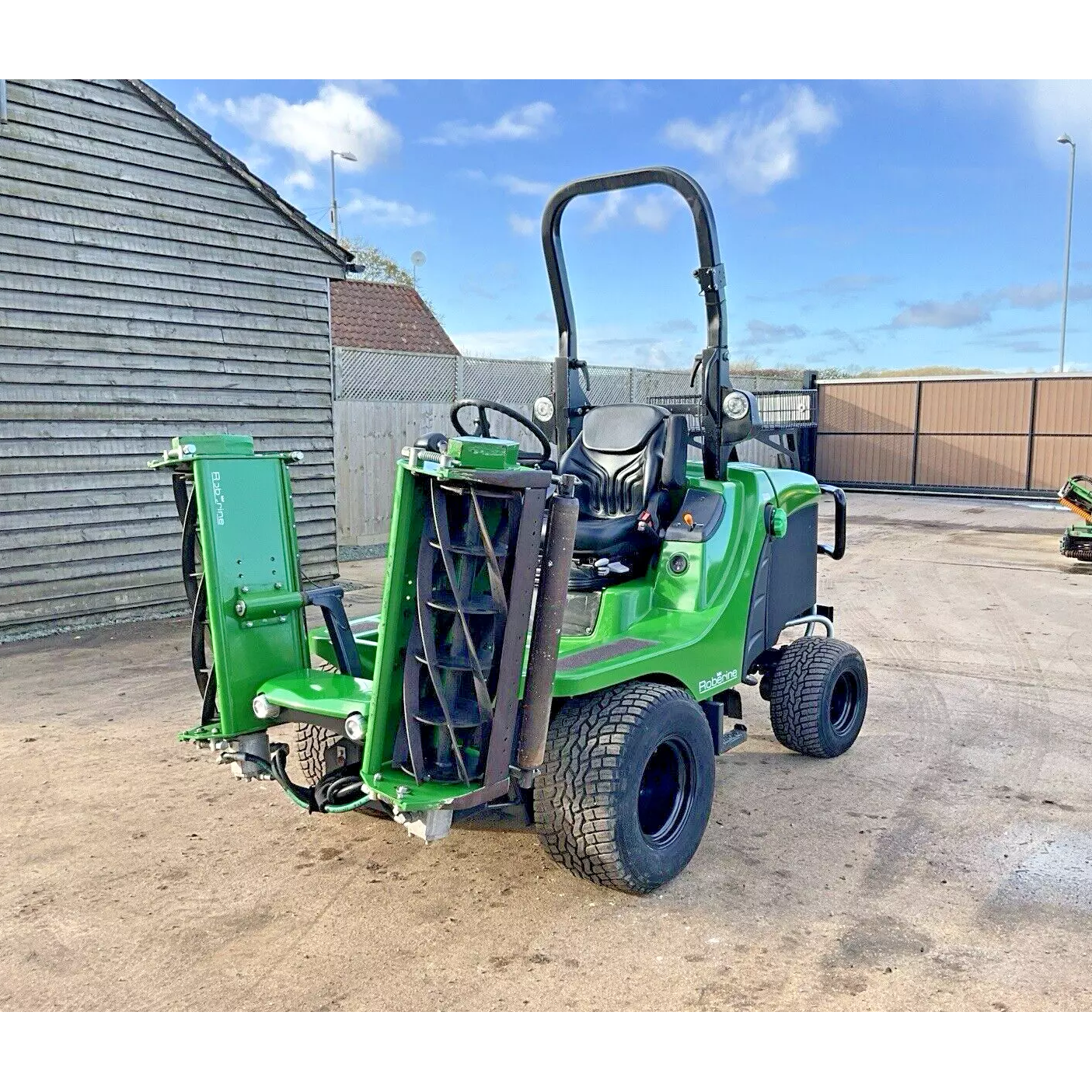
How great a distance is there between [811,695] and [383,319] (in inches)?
652

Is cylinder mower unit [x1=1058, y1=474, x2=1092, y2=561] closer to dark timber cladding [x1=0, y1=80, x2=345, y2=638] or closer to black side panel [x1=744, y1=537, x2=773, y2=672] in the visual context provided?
black side panel [x1=744, y1=537, x2=773, y2=672]

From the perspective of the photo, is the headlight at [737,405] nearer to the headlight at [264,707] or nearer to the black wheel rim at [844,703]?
the black wheel rim at [844,703]

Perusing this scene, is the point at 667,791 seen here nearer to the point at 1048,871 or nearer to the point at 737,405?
the point at 1048,871

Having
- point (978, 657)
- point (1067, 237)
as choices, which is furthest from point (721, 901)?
point (1067, 237)

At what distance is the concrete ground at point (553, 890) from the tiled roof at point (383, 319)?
14.0 meters

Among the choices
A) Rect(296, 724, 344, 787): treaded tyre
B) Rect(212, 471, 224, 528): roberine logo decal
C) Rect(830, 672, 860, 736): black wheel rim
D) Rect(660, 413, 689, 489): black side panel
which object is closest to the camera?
Rect(212, 471, 224, 528): roberine logo decal

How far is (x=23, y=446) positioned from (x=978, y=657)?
759 centimetres

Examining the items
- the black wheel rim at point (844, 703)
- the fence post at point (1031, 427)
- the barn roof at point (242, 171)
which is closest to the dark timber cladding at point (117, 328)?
the barn roof at point (242, 171)

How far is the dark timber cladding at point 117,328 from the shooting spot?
26.9 feet

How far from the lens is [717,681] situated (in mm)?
4305

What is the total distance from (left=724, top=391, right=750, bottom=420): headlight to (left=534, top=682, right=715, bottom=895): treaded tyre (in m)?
1.51

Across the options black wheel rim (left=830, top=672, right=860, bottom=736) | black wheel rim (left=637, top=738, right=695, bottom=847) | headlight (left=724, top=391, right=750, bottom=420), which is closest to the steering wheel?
headlight (left=724, top=391, right=750, bottom=420)

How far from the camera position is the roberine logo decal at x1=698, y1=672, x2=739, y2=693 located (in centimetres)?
418

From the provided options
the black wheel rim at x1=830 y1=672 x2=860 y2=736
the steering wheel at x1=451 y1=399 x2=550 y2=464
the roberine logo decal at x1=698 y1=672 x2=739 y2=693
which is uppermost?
the steering wheel at x1=451 y1=399 x2=550 y2=464
